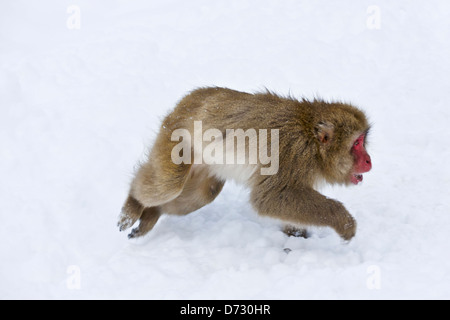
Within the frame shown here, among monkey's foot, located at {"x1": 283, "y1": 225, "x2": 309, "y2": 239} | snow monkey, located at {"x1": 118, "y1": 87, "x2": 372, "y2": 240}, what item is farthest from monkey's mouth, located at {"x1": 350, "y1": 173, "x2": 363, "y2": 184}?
monkey's foot, located at {"x1": 283, "y1": 225, "x2": 309, "y2": 239}

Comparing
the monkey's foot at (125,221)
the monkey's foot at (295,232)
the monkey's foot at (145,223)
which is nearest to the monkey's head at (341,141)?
the monkey's foot at (295,232)

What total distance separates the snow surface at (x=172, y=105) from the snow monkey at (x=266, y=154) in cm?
41

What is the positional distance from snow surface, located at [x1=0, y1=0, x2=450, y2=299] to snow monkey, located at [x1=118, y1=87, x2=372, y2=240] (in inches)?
16.3

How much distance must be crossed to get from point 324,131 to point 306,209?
0.73 metres

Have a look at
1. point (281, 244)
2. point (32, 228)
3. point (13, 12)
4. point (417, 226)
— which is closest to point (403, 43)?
point (417, 226)

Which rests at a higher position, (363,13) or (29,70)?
(363,13)

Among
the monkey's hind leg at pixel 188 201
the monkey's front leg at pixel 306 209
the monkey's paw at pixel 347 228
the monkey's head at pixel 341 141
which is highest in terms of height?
the monkey's head at pixel 341 141

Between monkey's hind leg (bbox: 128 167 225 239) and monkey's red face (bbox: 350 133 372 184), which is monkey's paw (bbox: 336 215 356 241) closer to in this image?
monkey's red face (bbox: 350 133 372 184)

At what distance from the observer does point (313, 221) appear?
459 cm

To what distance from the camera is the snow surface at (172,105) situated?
4.44 meters

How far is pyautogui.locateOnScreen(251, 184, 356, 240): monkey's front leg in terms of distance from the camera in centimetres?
458

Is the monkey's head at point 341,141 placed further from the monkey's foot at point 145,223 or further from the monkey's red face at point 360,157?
the monkey's foot at point 145,223

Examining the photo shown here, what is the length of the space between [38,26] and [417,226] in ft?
25.2

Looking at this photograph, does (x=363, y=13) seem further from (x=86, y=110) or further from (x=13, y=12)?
(x=13, y=12)
